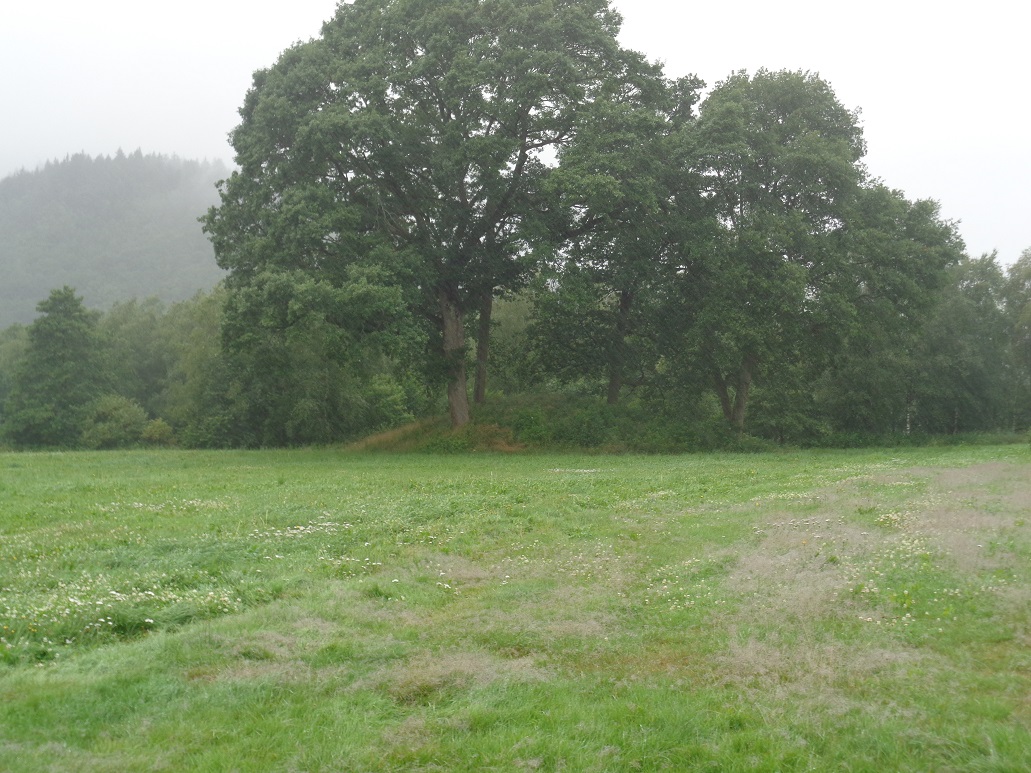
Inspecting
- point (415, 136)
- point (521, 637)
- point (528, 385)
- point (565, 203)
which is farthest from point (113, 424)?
point (521, 637)

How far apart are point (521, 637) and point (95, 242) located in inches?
6787

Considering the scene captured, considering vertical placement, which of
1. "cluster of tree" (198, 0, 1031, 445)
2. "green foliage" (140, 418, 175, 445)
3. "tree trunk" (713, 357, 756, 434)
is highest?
"cluster of tree" (198, 0, 1031, 445)

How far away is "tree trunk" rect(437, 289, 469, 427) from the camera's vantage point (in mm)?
37938

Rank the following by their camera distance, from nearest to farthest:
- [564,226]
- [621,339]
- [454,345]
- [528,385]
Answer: [564,226]
[454,345]
[621,339]
[528,385]

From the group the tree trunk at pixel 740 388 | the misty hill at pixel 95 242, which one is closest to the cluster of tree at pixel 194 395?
the tree trunk at pixel 740 388

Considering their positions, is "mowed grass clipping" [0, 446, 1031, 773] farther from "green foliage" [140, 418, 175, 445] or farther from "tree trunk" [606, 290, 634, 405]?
"green foliage" [140, 418, 175, 445]

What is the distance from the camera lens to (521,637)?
801 centimetres

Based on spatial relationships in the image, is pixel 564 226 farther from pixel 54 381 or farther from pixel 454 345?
pixel 54 381

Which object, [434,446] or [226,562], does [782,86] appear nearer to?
[434,446]

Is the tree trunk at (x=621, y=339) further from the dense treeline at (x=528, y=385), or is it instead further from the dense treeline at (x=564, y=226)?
the dense treeline at (x=528, y=385)

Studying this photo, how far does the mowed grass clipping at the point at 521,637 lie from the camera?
5488 millimetres

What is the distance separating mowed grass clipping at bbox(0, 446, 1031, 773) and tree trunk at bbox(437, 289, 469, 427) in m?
21.7

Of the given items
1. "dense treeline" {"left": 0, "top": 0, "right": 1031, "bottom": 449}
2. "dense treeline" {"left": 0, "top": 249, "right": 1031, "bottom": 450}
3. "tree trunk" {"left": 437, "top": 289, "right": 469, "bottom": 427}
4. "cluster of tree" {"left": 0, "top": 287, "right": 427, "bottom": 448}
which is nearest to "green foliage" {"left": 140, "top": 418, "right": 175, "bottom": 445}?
"cluster of tree" {"left": 0, "top": 287, "right": 427, "bottom": 448}

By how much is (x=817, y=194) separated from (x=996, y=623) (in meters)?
33.1
